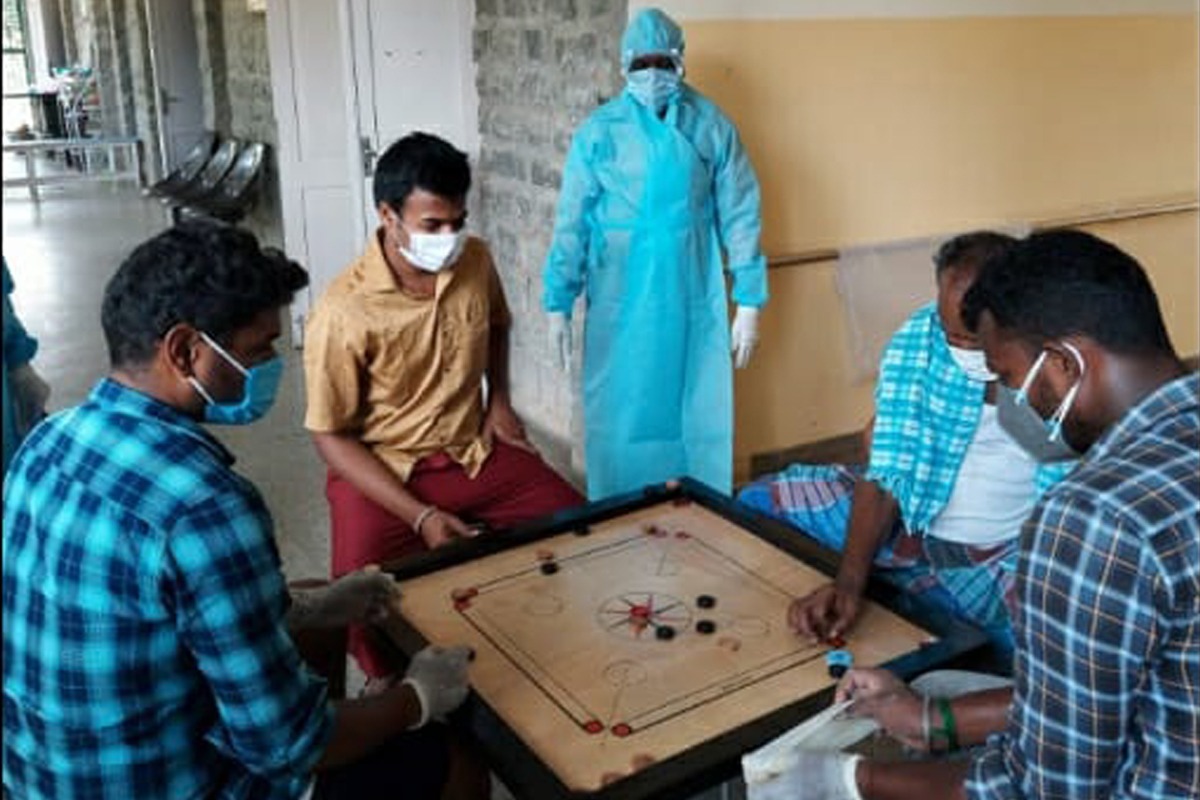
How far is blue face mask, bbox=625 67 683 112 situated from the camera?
2811 millimetres

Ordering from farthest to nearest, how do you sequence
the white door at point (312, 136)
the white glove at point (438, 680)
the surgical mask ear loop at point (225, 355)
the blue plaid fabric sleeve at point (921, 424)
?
the white door at point (312, 136) < the blue plaid fabric sleeve at point (921, 424) < the white glove at point (438, 680) < the surgical mask ear loop at point (225, 355)

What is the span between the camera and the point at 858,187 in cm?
354

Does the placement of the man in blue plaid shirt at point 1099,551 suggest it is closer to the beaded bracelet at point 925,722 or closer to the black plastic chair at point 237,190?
the beaded bracelet at point 925,722

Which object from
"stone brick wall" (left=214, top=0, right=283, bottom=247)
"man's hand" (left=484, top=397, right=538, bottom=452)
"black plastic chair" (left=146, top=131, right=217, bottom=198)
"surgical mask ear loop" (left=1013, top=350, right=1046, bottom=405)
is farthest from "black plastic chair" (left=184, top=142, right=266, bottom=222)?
"surgical mask ear loop" (left=1013, top=350, right=1046, bottom=405)

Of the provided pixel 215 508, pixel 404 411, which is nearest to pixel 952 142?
pixel 404 411

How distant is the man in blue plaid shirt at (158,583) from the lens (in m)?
1.08

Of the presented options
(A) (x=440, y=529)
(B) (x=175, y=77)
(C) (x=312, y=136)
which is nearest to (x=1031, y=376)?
(A) (x=440, y=529)

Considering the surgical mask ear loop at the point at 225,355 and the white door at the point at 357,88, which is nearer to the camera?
the surgical mask ear loop at the point at 225,355

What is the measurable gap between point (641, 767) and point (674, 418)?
1855 mm

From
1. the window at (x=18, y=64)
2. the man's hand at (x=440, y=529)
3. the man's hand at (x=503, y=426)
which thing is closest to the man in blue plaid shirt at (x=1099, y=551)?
the man's hand at (x=440, y=529)

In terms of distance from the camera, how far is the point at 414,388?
2.22 metres

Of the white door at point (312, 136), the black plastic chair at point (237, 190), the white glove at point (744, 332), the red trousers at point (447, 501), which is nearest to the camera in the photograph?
the red trousers at point (447, 501)

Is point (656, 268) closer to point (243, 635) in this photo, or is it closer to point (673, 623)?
point (673, 623)

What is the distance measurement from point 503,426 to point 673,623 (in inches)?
34.1
